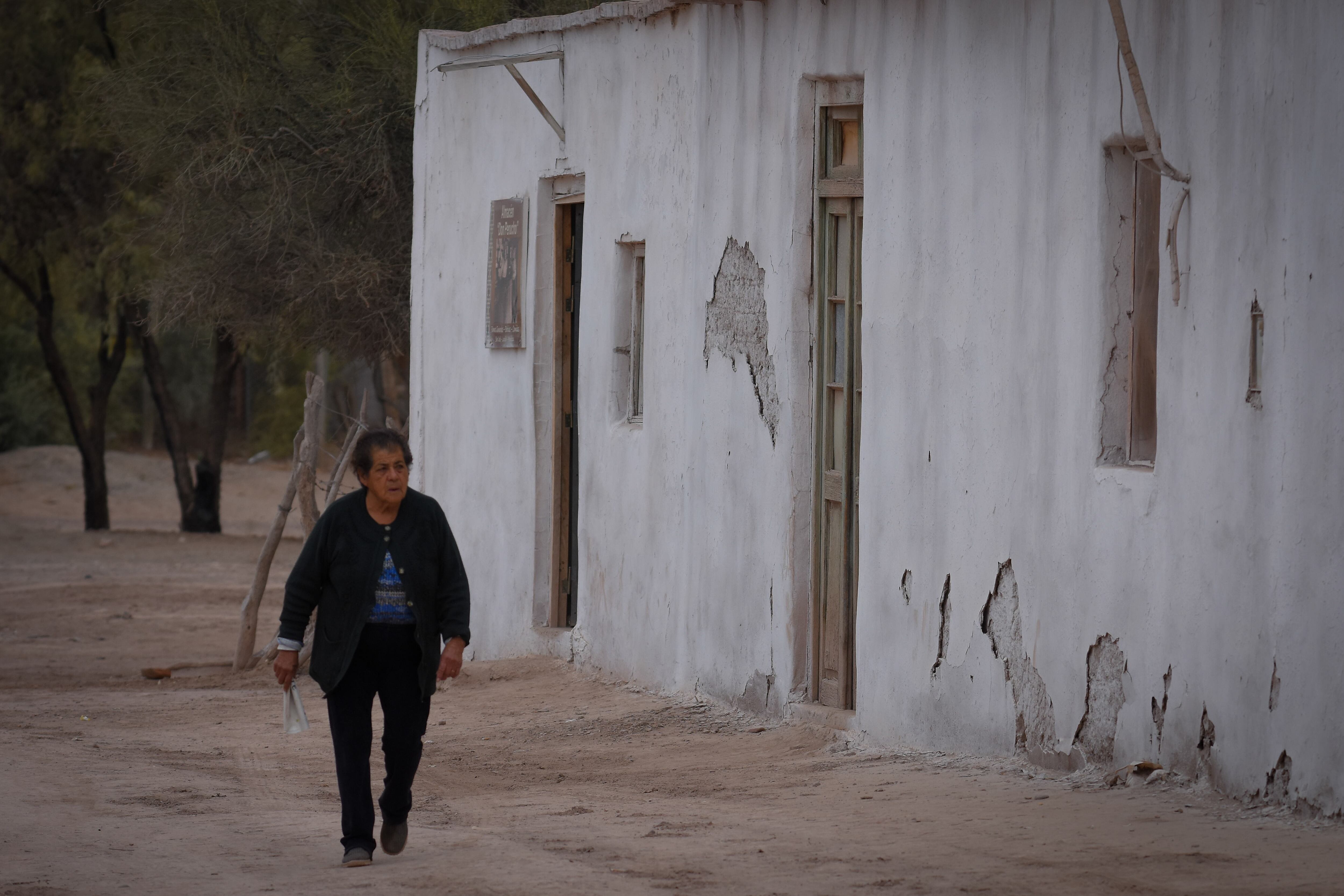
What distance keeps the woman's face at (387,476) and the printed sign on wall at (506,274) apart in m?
5.50

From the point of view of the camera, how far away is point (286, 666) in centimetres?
595

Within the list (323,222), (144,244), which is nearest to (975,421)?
(323,222)

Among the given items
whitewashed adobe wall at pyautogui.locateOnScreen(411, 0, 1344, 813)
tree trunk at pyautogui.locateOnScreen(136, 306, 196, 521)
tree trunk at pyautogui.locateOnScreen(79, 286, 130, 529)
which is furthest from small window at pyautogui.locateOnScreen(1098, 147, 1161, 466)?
tree trunk at pyautogui.locateOnScreen(79, 286, 130, 529)

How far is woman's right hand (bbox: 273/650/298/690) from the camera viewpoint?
5.92m

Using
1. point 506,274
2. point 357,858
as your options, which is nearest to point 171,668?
point 506,274

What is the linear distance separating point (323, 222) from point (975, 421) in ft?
32.1

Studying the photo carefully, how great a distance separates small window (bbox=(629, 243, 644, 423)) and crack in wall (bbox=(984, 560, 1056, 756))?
3.47 meters

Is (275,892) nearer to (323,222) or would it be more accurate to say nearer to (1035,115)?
(1035,115)

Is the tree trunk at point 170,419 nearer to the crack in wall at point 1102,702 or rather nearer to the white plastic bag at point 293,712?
the white plastic bag at point 293,712

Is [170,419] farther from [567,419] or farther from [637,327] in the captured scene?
[637,327]

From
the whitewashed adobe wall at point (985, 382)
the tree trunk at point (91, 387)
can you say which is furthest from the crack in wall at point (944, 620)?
the tree trunk at point (91, 387)

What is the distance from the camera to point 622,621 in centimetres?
1027

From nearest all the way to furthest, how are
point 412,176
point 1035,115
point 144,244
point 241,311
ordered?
1. point 1035,115
2. point 412,176
3. point 241,311
4. point 144,244

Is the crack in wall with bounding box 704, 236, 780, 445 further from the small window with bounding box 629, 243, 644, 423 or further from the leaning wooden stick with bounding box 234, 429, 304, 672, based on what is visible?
the leaning wooden stick with bounding box 234, 429, 304, 672
